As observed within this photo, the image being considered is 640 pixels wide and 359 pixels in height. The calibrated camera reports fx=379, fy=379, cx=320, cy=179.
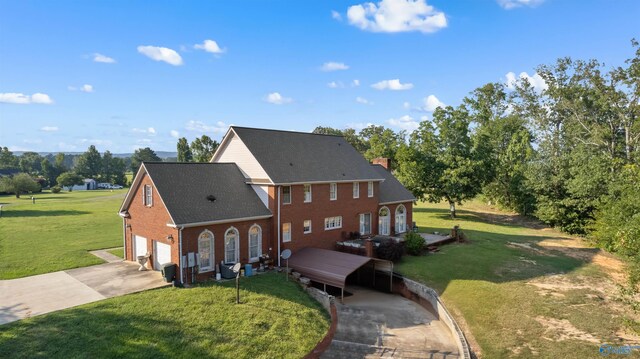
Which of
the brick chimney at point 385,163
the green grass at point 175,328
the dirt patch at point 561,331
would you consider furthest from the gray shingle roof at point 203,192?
the brick chimney at point 385,163

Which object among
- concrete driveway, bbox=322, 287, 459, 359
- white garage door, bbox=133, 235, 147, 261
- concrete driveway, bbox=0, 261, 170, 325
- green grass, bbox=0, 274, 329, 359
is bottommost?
concrete driveway, bbox=322, 287, 459, 359

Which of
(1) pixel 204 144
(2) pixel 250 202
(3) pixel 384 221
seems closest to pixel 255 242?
(2) pixel 250 202

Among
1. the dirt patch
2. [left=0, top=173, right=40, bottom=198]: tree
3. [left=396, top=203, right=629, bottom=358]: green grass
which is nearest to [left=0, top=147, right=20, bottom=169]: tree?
[left=0, top=173, right=40, bottom=198]: tree

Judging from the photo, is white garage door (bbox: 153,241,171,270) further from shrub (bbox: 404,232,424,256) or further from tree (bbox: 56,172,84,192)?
tree (bbox: 56,172,84,192)

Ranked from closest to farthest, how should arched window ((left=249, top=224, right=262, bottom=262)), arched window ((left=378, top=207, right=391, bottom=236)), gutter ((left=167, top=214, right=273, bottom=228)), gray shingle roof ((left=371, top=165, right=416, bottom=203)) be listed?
1. gutter ((left=167, top=214, right=273, bottom=228))
2. arched window ((left=249, top=224, right=262, bottom=262))
3. arched window ((left=378, top=207, right=391, bottom=236))
4. gray shingle roof ((left=371, top=165, right=416, bottom=203))

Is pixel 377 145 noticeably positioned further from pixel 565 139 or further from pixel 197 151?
pixel 197 151

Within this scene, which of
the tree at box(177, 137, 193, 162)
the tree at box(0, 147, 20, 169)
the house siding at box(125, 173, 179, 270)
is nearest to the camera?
the house siding at box(125, 173, 179, 270)
